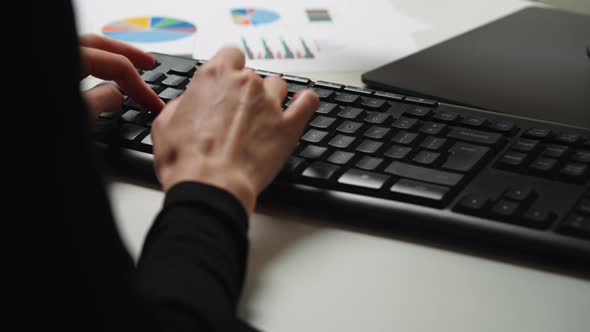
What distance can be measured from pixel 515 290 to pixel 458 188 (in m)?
0.09

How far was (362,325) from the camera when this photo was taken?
0.47 m

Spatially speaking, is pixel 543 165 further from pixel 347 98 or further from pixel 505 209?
pixel 347 98

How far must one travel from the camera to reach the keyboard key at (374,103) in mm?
679

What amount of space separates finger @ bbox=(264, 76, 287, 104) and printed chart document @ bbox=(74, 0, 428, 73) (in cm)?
22

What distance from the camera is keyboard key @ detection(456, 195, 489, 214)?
54cm

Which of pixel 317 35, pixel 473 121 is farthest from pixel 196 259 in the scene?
pixel 317 35

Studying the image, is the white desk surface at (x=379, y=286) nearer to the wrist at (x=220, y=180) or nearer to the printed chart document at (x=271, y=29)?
the wrist at (x=220, y=180)

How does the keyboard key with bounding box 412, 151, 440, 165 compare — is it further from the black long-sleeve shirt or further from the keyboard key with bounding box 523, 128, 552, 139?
the black long-sleeve shirt

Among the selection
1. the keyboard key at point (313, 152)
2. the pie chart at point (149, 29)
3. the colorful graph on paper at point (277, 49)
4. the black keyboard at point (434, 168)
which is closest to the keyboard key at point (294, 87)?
the black keyboard at point (434, 168)

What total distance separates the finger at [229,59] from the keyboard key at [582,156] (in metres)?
0.28

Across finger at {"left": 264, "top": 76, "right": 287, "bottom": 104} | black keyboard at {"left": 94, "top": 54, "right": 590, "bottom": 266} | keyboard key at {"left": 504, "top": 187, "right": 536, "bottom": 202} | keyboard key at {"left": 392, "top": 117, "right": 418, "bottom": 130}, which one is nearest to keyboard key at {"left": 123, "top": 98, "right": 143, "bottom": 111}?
black keyboard at {"left": 94, "top": 54, "right": 590, "bottom": 266}

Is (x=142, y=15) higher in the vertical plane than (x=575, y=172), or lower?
lower

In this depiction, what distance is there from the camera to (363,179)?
1.87 feet

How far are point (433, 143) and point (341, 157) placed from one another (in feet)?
0.24
